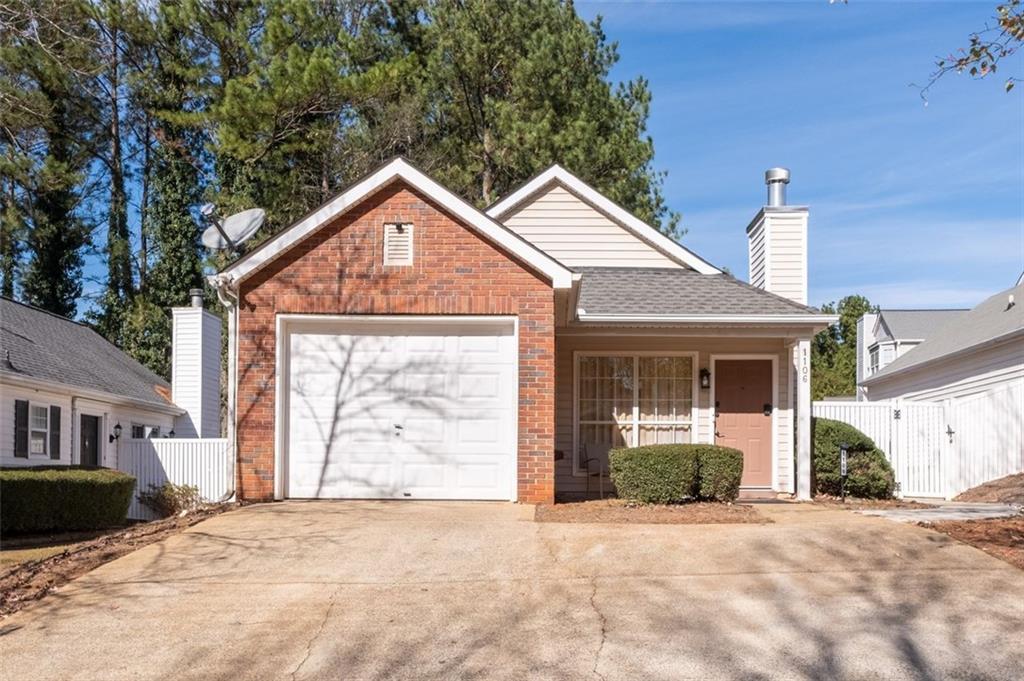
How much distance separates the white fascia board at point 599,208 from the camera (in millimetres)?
18562

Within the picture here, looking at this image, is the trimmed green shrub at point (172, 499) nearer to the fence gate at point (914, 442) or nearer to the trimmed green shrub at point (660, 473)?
the trimmed green shrub at point (660, 473)

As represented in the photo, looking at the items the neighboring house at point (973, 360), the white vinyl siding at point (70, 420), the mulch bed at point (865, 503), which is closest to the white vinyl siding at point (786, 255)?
the mulch bed at point (865, 503)

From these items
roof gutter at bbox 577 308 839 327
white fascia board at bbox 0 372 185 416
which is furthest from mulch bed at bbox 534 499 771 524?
white fascia board at bbox 0 372 185 416

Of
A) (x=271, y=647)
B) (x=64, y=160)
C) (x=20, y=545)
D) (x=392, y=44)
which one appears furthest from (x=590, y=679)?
(x=64, y=160)

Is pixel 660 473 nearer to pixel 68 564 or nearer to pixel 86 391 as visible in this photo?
pixel 68 564

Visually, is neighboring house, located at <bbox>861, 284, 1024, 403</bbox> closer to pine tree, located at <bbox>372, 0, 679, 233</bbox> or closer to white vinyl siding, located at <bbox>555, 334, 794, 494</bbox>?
white vinyl siding, located at <bbox>555, 334, 794, 494</bbox>

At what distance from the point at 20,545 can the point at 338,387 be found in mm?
4449

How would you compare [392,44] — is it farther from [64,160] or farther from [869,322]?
[869,322]

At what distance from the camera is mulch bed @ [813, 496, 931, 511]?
47.4ft

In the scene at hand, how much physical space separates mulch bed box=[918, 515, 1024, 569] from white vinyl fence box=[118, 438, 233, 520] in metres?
10.6

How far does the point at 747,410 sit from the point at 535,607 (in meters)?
9.14

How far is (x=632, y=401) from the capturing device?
16.8m

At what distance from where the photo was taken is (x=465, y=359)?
45.8 feet

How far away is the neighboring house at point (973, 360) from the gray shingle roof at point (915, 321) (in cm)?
524
